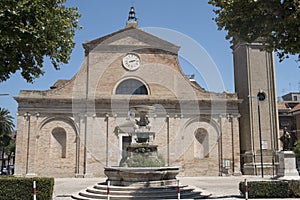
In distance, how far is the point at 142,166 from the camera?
14.6m

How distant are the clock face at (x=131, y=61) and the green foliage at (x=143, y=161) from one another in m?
15.7

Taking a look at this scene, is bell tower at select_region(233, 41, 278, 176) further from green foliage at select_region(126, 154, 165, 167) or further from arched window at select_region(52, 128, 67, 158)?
arched window at select_region(52, 128, 67, 158)

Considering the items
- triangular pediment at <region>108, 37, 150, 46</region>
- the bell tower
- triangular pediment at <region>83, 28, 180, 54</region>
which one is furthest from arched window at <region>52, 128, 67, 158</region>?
the bell tower

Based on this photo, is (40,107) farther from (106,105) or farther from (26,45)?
(26,45)

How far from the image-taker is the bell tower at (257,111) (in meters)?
27.7

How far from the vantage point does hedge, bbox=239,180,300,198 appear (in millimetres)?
11781

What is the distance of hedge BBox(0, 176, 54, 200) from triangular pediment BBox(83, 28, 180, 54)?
1997cm

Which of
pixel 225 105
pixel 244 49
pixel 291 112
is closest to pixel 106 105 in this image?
pixel 225 105

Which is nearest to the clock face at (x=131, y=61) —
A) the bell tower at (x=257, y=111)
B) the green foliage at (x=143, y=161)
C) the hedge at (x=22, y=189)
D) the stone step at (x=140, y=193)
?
the bell tower at (x=257, y=111)

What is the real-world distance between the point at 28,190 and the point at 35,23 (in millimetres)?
5527

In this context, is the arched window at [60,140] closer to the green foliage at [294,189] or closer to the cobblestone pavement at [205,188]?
the cobblestone pavement at [205,188]

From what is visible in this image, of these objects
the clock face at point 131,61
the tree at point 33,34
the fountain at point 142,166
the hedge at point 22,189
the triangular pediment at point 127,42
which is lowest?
the hedge at point 22,189

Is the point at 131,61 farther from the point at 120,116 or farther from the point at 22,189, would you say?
the point at 22,189

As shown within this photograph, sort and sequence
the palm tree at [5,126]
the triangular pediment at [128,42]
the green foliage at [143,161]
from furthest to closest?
the palm tree at [5,126] → the triangular pediment at [128,42] → the green foliage at [143,161]
